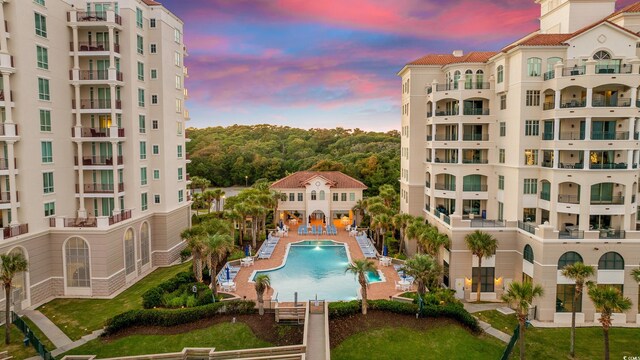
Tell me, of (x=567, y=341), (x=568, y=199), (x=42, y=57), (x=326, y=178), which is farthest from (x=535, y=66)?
(x=42, y=57)

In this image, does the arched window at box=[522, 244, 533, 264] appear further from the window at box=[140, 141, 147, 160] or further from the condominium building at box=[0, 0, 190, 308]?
the window at box=[140, 141, 147, 160]

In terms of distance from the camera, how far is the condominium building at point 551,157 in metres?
27.8

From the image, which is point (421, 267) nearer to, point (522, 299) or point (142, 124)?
point (522, 299)

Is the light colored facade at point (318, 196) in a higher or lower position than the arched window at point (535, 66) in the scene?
lower

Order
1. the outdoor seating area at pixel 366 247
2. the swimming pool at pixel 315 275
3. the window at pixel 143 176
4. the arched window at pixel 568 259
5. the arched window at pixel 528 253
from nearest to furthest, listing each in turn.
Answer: the arched window at pixel 568 259 < the arched window at pixel 528 253 < the swimming pool at pixel 315 275 < the window at pixel 143 176 < the outdoor seating area at pixel 366 247

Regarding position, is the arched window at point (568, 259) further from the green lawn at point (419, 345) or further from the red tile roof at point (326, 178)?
the red tile roof at point (326, 178)

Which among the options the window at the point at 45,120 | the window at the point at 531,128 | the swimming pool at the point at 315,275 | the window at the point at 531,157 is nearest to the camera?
the window at the point at 45,120

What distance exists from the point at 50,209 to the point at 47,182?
1.98m

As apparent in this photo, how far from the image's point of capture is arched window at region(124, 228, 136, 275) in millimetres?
32312

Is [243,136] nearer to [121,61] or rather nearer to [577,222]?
[121,61]

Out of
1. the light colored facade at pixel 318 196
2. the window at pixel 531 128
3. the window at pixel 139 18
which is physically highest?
the window at pixel 139 18

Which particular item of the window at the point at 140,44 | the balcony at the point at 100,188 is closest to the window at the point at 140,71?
the window at the point at 140,44

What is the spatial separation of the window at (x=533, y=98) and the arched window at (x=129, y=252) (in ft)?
110

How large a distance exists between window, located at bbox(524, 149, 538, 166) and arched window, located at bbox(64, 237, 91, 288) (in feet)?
Answer: 112
